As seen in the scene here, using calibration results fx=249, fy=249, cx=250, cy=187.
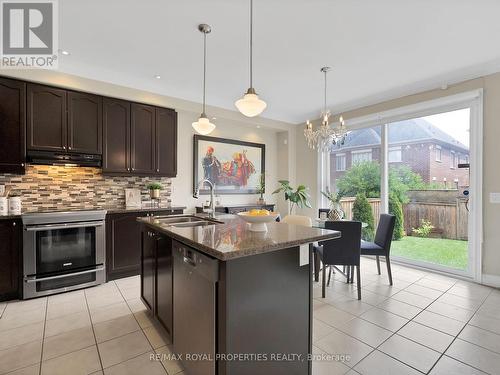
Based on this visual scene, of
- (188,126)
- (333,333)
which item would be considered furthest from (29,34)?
(333,333)

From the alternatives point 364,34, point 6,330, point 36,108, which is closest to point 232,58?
point 364,34

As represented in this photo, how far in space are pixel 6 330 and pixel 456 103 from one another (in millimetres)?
5939

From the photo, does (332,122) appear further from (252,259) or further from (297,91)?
(252,259)

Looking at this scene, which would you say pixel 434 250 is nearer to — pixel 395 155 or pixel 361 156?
pixel 395 155

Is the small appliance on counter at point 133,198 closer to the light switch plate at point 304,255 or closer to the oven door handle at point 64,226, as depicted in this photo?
the oven door handle at point 64,226

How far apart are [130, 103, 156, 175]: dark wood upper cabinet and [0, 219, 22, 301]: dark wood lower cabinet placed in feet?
4.90

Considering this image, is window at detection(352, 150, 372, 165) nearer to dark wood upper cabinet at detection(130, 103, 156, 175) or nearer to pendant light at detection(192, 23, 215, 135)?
pendant light at detection(192, 23, 215, 135)

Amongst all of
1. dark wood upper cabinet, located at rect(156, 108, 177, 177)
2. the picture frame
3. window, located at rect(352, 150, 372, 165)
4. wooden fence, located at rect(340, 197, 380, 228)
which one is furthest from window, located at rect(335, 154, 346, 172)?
dark wood upper cabinet, located at rect(156, 108, 177, 177)

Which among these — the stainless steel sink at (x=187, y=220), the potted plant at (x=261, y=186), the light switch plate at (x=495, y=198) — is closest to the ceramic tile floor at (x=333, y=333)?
the stainless steel sink at (x=187, y=220)

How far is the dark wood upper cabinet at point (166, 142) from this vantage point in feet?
13.0

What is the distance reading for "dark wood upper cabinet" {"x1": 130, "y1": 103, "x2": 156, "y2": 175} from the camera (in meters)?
3.72

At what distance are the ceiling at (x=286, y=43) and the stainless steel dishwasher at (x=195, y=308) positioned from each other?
2145 mm

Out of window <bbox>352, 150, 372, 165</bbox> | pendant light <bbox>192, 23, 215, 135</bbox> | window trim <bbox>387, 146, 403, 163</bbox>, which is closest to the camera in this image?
pendant light <bbox>192, 23, 215, 135</bbox>

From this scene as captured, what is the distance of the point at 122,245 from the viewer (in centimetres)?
347
